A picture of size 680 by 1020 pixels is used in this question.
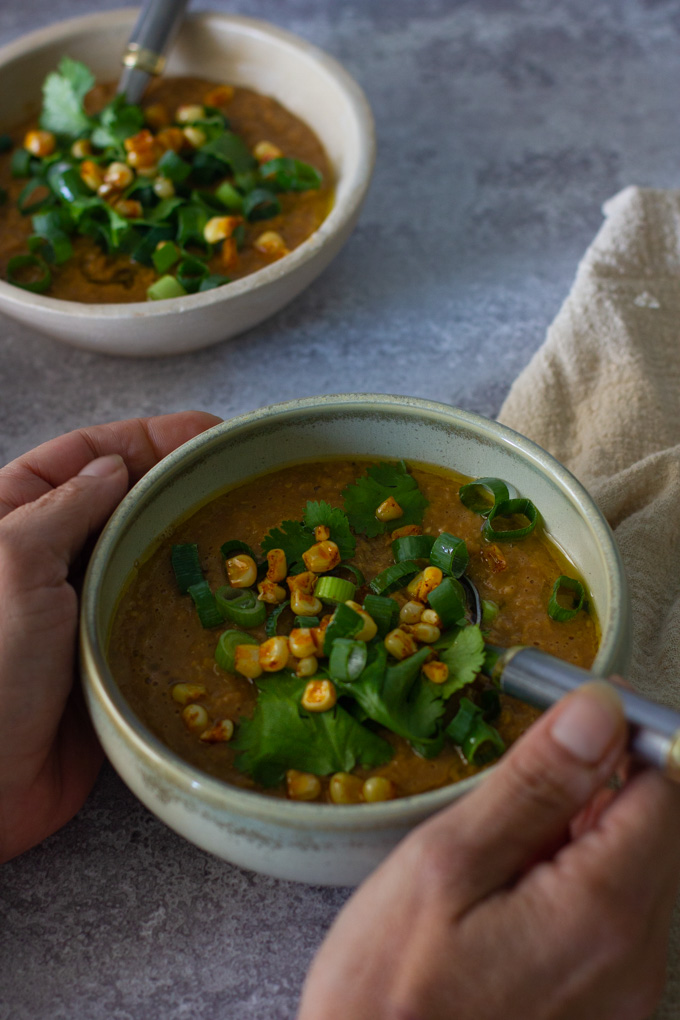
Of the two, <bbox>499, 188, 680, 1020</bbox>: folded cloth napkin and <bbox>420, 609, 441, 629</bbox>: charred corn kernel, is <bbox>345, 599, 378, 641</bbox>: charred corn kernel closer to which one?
<bbox>420, 609, 441, 629</bbox>: charred corn kernel

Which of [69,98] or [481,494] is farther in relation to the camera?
[69,98]

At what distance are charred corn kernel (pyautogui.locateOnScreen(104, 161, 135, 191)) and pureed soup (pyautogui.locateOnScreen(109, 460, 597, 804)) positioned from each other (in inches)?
42.2

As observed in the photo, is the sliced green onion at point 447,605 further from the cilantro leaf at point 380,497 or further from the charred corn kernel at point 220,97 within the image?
the charred corn kernel at point 220,97

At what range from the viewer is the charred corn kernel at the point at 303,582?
1416 millimetres

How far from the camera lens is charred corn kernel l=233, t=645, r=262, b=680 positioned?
1329mm

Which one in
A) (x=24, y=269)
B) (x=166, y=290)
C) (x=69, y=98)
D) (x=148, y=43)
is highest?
(x=148, y=43)

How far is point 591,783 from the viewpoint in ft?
3.44

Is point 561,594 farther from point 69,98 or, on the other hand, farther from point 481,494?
point 69,98

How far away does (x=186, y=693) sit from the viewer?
1320mm

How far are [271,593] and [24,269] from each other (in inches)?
49.5

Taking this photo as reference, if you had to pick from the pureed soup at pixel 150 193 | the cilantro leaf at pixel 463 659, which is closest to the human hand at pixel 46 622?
the cilantro leaf at pixel 463 659

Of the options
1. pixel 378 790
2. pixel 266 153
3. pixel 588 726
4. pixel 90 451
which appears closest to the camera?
pixel 588 726

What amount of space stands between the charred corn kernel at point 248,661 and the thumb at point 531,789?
1.22 ft

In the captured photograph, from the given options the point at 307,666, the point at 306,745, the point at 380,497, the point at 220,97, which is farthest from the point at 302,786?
the point at 220,97
